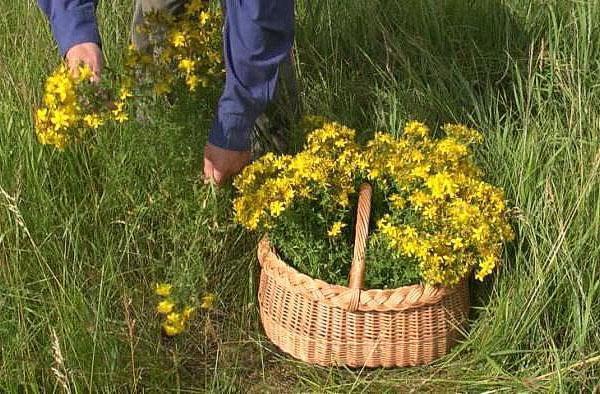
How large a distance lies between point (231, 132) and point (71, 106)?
38cm

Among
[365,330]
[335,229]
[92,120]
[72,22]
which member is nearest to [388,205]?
[335,229]

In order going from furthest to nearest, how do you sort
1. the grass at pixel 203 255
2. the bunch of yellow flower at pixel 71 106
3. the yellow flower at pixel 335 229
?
the yellow flower at pixel 335 229, the grass at pixel 203 255, the bunch of yellow flower at pixel 71 106

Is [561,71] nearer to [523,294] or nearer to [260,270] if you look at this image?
[523,294]

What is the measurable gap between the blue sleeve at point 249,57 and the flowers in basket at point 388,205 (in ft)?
0.41

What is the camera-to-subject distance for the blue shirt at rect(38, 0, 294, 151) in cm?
181

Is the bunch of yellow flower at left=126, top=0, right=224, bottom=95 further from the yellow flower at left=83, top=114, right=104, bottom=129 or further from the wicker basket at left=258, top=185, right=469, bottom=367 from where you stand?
the wicker basket at left=258, top=185, right=469, bottom=367

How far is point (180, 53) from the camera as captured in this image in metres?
1.97

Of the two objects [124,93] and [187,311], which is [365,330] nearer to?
[187,311]

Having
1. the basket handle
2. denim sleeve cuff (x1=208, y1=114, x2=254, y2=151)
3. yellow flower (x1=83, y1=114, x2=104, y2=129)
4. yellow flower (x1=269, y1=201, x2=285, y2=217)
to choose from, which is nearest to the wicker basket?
the basket handle

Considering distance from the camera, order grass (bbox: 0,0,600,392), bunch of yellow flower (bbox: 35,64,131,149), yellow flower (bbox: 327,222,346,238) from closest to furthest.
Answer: bunch of yellow flower (bbox: 35,64,131,149), grass (bbox: 0,0,600,392), yellow flower (bbox: 327,222,346,238)

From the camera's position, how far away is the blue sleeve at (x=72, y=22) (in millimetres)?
2035

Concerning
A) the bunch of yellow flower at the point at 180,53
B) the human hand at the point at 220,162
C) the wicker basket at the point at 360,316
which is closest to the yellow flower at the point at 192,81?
the bunch of yellow flower at the point at 180,53

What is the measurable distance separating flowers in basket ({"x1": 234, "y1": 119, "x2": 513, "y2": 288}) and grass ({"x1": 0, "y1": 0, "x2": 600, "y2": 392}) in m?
0.13

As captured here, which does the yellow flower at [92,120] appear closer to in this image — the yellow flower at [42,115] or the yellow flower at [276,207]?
the yellow flower at [42,115]
